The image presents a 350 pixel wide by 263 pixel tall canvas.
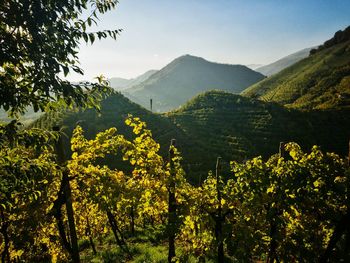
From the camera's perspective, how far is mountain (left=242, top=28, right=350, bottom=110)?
82562 millimetres

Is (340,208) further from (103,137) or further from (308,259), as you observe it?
(103,137)

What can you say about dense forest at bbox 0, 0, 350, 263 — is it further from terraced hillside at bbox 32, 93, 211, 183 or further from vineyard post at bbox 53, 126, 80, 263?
terraced hillside at bbox 32, 93, 211, 183

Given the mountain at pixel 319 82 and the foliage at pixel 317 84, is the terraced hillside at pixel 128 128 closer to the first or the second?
the mountain at pixel 319 82

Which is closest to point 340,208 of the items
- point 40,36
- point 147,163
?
point 147,163

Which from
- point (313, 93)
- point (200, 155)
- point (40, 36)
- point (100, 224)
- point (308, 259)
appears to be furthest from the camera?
point (313, 93)

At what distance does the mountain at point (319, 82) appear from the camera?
8256 centimetres

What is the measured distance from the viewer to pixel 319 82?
328 ft

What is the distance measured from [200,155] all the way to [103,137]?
41401 millimetres

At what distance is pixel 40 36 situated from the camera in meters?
5.13

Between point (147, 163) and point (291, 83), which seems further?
point (291, 83)

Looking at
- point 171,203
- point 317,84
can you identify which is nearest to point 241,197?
point 171,203

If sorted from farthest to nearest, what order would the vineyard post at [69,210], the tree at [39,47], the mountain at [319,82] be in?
the mountain at [319,82]
the vineyard post at [69,210]
the tree at [39,47]

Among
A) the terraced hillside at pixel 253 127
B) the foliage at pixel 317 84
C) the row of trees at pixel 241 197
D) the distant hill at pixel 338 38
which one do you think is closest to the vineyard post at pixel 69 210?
the row of trees at pixel 241 197

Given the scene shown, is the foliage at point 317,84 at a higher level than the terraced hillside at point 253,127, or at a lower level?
higher
